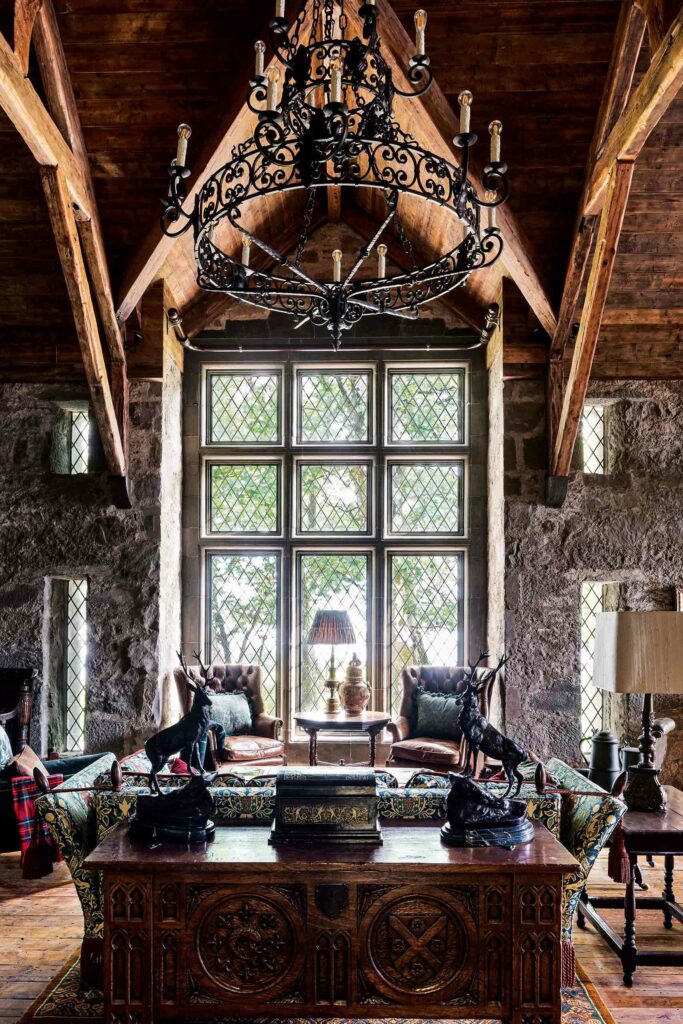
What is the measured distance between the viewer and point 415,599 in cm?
782

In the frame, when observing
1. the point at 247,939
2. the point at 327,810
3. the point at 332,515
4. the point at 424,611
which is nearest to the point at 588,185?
the point at 332,515

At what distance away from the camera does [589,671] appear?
24.4ft

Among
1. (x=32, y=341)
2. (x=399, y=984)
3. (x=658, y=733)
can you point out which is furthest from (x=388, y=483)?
(x=399, y=984)

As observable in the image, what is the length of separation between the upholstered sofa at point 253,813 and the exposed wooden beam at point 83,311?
3.29m

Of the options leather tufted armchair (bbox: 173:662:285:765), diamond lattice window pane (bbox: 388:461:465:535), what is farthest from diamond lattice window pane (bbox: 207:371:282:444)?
leather tufted armchair (bbox: 173:662:285:765)

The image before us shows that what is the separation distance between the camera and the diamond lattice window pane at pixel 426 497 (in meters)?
7.84

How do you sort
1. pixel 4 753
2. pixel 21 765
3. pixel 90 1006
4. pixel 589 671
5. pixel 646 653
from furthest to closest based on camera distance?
pixel 589 671 < pixel 4 753 < pixel 21 765 < pixel 646 653 < pixel 90 1006

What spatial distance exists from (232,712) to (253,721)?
226 millimetres

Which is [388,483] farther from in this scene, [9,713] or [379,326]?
[9,713]

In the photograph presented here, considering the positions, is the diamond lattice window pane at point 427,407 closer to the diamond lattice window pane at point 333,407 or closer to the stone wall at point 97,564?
the diamond lattice window pane at point 333,407

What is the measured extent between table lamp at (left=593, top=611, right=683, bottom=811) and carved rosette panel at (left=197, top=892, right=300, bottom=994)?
1733mm

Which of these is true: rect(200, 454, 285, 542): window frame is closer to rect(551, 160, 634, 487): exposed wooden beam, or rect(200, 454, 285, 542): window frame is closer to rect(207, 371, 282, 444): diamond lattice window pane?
rect(207, 371, 282, 444): diamond lattice window pane

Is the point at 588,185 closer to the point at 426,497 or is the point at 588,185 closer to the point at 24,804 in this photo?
the point at 426,497

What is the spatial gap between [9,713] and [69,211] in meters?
3.54
